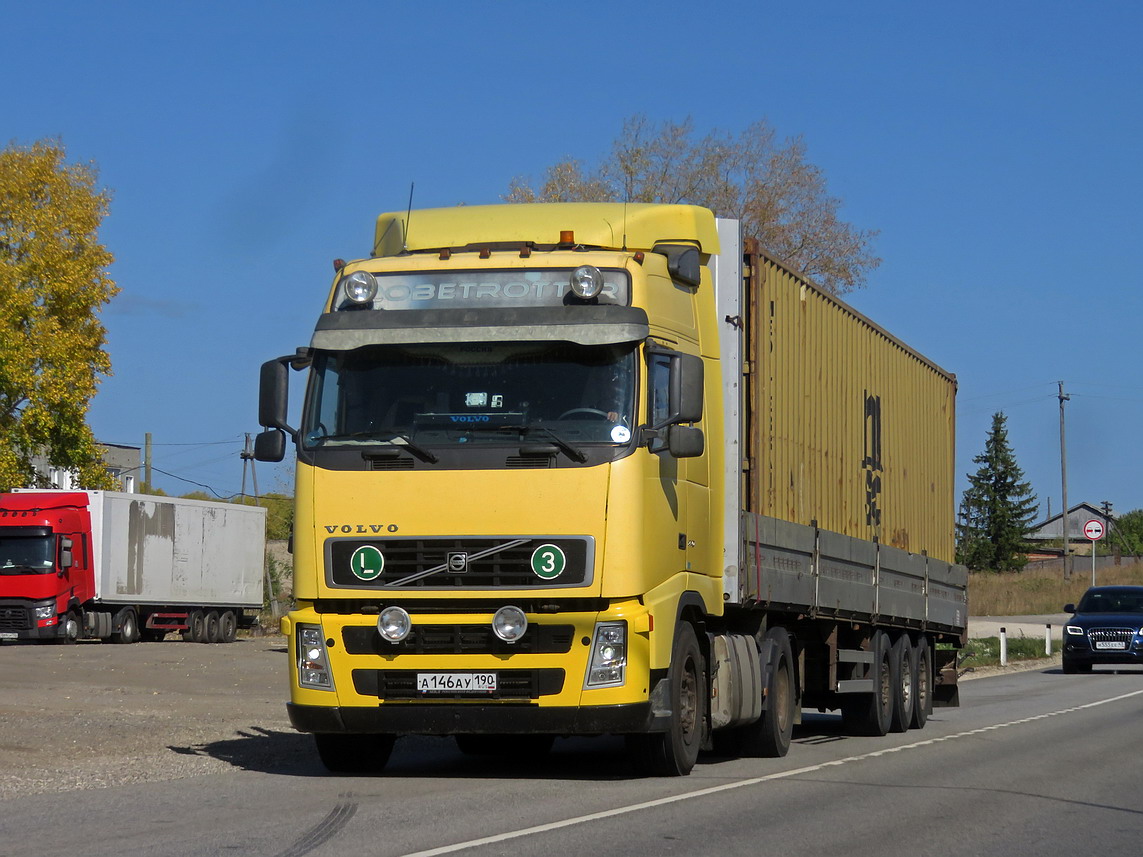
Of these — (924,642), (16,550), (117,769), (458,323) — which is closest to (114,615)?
(16,550)

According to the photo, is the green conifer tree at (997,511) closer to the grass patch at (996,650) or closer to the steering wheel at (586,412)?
the grass patch at (996,650)

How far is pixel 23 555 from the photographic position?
1489 inches

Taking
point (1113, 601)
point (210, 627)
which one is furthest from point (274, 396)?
point (210, 627)

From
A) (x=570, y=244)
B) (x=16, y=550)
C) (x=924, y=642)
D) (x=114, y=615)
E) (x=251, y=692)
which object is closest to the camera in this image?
(x=570, y=244)

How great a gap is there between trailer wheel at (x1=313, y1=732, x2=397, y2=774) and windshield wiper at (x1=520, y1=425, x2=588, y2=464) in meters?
2.79

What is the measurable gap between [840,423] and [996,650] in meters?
26.7

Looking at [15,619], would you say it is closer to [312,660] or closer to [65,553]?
[65,553]

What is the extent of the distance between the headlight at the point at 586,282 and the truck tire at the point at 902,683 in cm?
790

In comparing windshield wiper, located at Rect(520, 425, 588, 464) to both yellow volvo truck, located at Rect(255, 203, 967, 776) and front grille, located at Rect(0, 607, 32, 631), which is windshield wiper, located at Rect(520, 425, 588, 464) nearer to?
yellow volvo truck, located at Rect(255, 203, 967, 776)

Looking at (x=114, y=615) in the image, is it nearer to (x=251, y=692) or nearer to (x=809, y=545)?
(x=251, y=692)

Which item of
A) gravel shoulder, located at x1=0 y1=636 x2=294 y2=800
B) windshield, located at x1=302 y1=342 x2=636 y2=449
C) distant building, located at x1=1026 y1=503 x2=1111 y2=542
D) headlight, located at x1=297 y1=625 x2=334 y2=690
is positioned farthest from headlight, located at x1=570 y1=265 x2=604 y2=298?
distant building, located at x1=1026 y1=503 x2=1111 y2=542

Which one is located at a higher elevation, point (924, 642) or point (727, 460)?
point (727, 460)

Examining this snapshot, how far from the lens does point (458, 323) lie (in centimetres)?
1122

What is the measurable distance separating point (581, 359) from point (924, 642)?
9692mm
